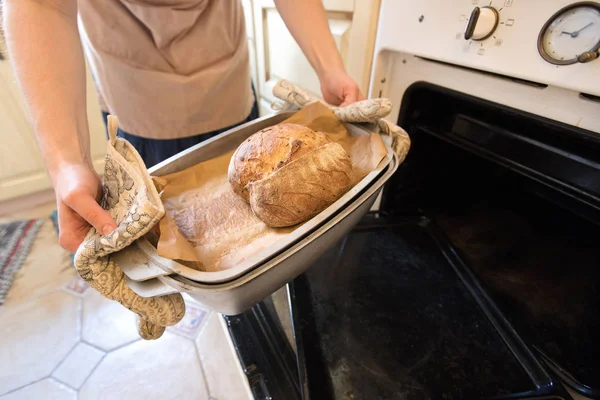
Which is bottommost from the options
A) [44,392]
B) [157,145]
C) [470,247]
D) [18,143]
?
[44,392]

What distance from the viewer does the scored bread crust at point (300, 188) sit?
0.40m

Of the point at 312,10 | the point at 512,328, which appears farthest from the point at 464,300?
the point at 312,10

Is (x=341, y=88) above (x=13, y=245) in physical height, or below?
above

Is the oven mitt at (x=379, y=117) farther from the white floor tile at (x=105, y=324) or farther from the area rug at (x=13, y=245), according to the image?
the area rug at (x=13, y=245)

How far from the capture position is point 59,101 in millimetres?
396

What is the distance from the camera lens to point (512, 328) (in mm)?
497

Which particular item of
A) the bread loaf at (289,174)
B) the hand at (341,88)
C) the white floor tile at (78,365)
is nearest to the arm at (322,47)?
the hand at (341,88)

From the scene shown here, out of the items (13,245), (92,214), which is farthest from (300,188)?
(13,245)

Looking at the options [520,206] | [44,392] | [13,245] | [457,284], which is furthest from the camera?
[13,245]

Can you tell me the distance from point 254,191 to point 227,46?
0.46 m

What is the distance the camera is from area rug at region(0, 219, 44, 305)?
45.3 inches

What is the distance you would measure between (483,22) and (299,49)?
2.11 feet

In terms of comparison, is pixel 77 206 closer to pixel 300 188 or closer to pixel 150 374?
pixel 300 188

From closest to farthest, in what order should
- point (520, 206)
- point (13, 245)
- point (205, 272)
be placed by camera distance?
point (205, 272)
point (520, 206)
point (13, 245)
